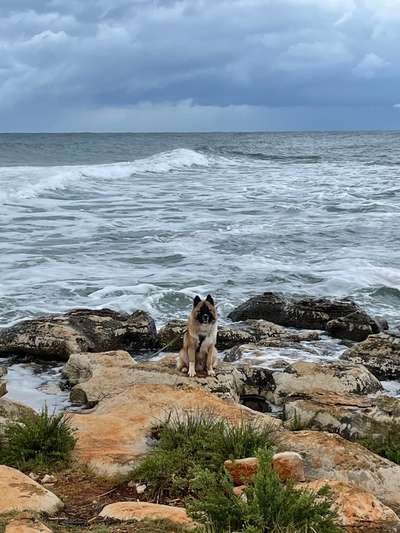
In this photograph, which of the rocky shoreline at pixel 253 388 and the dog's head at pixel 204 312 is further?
the dog's head at pixel 204 312

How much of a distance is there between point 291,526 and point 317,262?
50.3ft

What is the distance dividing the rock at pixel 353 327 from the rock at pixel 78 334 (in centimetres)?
332

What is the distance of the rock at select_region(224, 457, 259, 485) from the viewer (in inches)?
187

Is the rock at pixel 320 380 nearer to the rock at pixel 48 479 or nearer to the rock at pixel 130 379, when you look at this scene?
the rock at pixel 130 379

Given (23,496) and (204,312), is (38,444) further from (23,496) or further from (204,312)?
(204,312)

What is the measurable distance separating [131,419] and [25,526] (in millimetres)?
2504

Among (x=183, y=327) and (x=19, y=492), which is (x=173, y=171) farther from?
(x=19, y=492)

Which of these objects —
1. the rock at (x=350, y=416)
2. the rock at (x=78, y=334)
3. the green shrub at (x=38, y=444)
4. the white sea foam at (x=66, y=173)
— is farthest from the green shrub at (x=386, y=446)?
the white sea foam at (x=66, y=173)

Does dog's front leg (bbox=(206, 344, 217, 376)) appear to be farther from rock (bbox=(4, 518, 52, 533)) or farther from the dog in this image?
rock (bbox=(4, 518, 52, 533))

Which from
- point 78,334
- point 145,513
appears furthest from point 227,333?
point 145,513

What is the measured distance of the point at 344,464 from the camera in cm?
553

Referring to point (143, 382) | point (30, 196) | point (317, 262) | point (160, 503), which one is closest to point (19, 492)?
point (160, 503)

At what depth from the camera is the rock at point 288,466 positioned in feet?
15.9

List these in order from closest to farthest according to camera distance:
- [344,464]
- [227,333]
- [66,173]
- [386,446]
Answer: [344,464]
[386,446]
[227,333]
[66,173]
